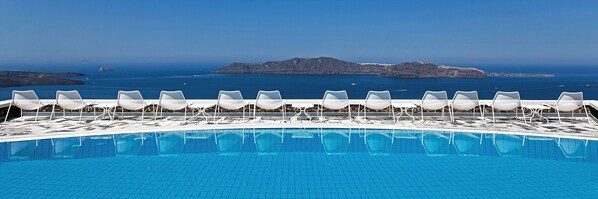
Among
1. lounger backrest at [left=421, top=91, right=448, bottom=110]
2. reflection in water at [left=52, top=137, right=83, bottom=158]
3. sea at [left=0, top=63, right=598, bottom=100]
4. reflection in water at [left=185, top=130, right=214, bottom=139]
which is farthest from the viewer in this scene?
sea at [left=0, top=63, right=598, bottom=100]

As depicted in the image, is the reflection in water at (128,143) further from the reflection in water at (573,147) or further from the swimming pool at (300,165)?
the reflection in water at (573,147)

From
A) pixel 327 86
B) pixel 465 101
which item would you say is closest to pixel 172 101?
pixel 465 101

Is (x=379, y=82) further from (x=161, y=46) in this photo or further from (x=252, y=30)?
(x=161, y=46)

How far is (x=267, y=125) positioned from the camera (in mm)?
8805

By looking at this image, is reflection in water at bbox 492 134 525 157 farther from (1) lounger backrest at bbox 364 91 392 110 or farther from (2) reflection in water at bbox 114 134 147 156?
(2) reflection in water at bbox 114 134 147 156

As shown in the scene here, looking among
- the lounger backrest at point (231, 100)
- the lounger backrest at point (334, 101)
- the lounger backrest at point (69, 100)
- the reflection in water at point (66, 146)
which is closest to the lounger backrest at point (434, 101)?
the lounger backrest at point (334, 101)

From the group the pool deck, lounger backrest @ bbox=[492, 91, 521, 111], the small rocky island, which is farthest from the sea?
lounger backrest @ bbox=[492, 91, 521, 111]

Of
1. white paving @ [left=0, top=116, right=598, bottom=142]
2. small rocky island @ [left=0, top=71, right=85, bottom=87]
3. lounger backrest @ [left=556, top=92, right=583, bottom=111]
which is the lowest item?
white paving @ [left=0, top=116, right=598, bottom=142]

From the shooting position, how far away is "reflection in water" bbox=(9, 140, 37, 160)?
652cm

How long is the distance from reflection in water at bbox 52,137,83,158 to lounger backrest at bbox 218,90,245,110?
2662 mm

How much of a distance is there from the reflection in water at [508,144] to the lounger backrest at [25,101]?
27.9ft

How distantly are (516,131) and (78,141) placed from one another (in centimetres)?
745

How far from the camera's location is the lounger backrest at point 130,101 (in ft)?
29.9

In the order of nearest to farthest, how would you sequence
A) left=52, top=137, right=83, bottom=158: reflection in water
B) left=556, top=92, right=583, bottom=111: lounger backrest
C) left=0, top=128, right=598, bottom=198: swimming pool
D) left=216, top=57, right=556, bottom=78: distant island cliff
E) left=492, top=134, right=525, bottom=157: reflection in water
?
left=0, top=128, right=598, bottom=198: swimming pool
left=52, top=137, right=83, bottom=158: reflection in water
left=492, top=134, right=525, bottom=157: reflection in water
left=556, top=92, right=583, bottom=111: lounger backrest
left=216, top=57, right=556, bottom=78: distant island cliff
